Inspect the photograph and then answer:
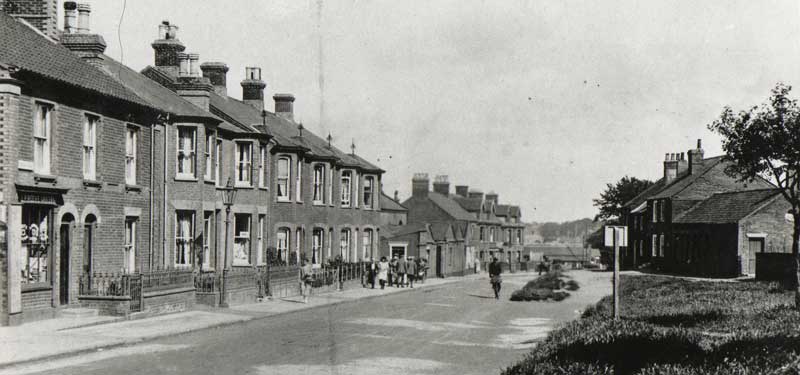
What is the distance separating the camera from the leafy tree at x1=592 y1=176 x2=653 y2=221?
297 ft

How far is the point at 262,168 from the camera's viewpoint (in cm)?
3444

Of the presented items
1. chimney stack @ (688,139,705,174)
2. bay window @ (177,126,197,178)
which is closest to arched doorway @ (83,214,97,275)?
bay window @ (177,126,197,178)

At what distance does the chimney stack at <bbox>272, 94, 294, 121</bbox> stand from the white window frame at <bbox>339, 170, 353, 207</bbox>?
5657 millimetres

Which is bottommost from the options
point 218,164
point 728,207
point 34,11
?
point 728,207

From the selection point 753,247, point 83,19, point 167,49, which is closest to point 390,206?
point 753,247

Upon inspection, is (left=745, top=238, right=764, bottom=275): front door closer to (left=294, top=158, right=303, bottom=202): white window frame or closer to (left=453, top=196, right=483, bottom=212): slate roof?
(left=294, top=158, right=303, bottom=202): white window frame

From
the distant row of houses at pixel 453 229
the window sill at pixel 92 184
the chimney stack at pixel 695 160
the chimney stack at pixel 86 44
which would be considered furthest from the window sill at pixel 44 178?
the chimney stack at pixel 695 160

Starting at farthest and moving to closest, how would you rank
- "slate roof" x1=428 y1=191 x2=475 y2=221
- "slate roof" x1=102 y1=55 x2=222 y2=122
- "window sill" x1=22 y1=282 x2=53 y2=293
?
"slate roof" x1=428 y1=191 x2=475 y2=221 → "slate roof" x1=102 y1=55 x2=222 y2=122 → "window sill" x1=22 y1=282 x2=53 y2=293

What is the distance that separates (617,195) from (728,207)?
4901cm

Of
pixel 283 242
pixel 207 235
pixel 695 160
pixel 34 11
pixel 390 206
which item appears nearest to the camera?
pixel 34 11

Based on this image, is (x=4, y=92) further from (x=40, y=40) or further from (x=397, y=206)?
(x=397, y=206)

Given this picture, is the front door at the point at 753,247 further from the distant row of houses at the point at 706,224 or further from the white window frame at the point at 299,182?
the white window frame at the point at 299,182

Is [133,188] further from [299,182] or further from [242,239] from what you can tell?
[299,182]

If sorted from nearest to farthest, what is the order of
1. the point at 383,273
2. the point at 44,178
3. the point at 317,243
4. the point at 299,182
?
1. the point at 44,178
2. the point at 299,182
3. the point at 383,273
4. the point at 317,243
